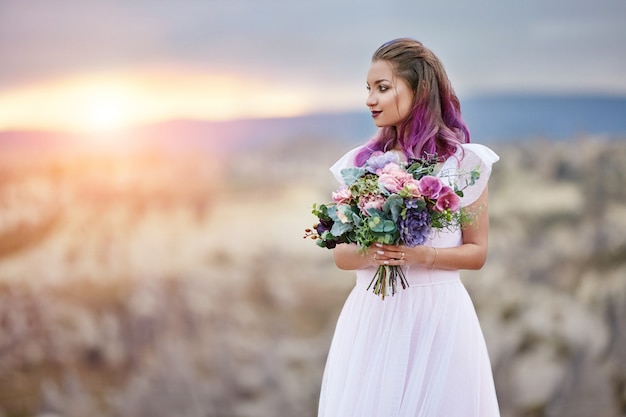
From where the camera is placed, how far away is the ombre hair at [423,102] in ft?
8.95

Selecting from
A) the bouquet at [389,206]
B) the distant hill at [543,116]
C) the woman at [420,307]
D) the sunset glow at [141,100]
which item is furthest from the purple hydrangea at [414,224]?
the sunset glow at [141,100]

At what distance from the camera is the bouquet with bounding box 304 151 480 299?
241cm

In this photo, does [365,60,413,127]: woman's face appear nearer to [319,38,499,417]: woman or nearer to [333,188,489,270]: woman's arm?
[319,38,499,417]: woman

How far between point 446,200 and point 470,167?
1.05 ft

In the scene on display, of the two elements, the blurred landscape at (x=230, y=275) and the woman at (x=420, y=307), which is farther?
the blurred landscape at (x=230, y=275)

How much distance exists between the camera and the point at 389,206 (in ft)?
7.92

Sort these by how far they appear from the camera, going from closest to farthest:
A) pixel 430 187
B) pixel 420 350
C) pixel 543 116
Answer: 1. pixel 430 187
2. pixel 420 350
3. pixel 543 116

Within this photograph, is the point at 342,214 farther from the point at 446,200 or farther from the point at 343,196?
the point at 446,200

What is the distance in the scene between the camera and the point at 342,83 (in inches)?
206

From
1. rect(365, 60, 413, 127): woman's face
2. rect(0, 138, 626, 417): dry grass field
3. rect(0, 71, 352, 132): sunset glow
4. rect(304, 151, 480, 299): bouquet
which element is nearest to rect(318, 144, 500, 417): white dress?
rect(304, 151, 480, 299): bouquet

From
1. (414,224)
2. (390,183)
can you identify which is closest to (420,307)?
(414,224)

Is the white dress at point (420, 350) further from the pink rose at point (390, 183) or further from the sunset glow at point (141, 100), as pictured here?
the sunset glow at point (141, 100)

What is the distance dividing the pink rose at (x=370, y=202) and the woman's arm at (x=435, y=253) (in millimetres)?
124

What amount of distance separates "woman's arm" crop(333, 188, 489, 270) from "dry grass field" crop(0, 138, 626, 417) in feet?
7.90
